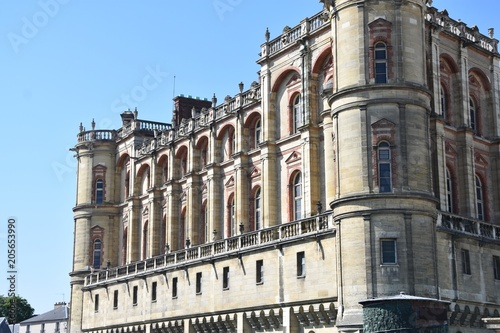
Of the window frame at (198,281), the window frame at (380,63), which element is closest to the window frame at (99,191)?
the window frame at (198,281)

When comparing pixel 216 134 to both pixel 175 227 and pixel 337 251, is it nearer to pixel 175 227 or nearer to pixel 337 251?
pixel 175 227

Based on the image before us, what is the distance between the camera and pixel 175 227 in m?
66.0

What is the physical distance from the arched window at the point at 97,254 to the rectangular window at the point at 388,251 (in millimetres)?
41369

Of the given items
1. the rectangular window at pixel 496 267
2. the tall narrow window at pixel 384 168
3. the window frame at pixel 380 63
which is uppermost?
the window frame at pixel 380 63

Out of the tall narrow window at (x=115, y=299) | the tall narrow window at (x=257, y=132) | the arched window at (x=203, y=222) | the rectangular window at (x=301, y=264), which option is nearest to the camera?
the rectangular window at (x=301, y=264)

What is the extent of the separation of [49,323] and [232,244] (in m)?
78.5

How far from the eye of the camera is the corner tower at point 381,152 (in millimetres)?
39438

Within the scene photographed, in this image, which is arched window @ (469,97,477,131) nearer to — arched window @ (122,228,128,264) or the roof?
arched window @ (122,228,128,264)

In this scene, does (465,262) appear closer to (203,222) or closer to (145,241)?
(203,222)

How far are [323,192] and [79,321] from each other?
115 ft

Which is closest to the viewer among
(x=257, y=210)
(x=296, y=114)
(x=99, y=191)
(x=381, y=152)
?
(x=381, y=152)

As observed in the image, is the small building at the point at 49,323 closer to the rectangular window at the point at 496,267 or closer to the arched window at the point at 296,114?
the arched window at the point at 296,114

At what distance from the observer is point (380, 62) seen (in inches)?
1657

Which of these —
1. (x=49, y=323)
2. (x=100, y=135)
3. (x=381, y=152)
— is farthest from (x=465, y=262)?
(x=49, y=323)
